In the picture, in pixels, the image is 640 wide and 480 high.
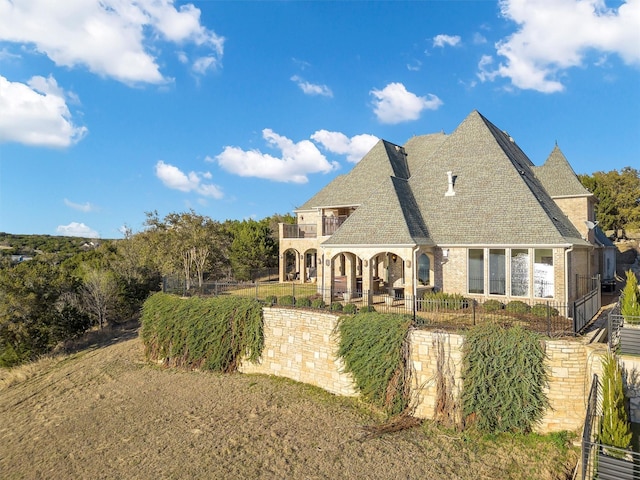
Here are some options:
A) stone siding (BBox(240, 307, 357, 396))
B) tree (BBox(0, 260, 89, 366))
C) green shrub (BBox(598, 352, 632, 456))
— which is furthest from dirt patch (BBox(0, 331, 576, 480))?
tree (BBox(0, 260, 89, 366))

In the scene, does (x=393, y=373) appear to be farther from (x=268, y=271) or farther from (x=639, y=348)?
(x=268, y=271)

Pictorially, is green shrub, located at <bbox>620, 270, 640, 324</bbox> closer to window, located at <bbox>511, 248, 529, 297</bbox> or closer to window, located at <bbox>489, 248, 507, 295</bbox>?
window, located at <bbox>511, 248, 529, 297</bbox>

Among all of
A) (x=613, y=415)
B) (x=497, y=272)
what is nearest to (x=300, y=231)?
(x=497, y=272)

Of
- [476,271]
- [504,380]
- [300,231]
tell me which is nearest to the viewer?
[504,380]

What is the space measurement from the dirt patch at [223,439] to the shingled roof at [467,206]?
9012 mm

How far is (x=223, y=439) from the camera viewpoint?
13.4 m

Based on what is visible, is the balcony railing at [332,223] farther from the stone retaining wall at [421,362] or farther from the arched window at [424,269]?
the stone retaining wall at [421,362]

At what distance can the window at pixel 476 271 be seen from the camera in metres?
19.4

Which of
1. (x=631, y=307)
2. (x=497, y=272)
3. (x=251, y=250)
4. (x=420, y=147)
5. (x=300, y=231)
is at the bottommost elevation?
(x=631, y=307)

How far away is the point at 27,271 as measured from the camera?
2678 centimetres

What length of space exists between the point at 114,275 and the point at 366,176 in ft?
75.3

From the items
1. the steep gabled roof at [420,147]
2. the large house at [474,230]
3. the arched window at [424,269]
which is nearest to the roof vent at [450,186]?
the large house at [474,230]

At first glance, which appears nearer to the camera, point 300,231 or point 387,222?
point 387,222

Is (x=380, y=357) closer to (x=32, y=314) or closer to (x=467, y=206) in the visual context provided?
(x=467, y=206)
